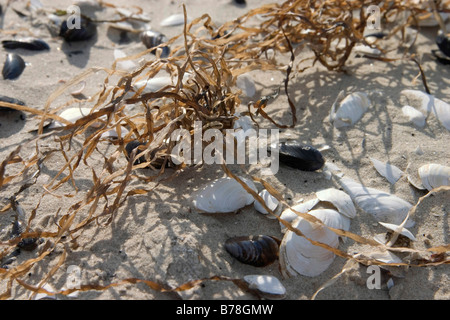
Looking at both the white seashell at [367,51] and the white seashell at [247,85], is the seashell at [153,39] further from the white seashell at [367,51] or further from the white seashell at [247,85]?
the white seashell at [367,51]

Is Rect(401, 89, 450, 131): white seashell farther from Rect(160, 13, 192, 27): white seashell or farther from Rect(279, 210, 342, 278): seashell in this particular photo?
Rect(160, 13, 192, 27): white seashell

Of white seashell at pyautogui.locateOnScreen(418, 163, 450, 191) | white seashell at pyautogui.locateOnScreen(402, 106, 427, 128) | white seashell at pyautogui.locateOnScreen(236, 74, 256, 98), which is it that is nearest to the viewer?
white seashell at pyautogui.locateOnScreen(418, 163, 450, 191)

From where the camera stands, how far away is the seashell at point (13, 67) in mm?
2374

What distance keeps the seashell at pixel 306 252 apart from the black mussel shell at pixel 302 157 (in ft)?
0.99

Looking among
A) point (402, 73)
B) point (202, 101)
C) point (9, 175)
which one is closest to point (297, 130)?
point (202, 101)

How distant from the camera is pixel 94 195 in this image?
1.65 metres

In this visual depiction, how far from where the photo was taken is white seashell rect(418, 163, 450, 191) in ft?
5.61

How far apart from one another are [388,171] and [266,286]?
0.72 meters

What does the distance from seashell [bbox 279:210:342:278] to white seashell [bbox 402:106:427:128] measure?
0.79 metres

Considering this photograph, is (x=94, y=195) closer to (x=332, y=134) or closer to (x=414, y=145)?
(x=332, y=134)

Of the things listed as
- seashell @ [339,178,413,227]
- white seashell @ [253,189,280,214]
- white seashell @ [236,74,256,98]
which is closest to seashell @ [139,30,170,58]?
white seashell @ [236,74,256,98]

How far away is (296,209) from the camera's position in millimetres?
1604

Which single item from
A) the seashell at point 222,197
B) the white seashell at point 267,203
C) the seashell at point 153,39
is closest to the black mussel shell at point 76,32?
the seashell at point 153,39

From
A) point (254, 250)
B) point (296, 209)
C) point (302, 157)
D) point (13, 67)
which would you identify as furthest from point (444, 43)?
point (13, 67)
